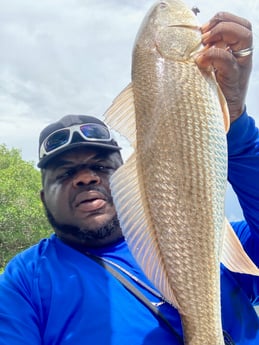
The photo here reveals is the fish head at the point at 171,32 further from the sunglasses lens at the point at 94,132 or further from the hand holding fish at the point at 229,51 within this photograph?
the sunglasses lens at the point at 94,132

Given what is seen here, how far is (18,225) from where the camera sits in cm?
2445

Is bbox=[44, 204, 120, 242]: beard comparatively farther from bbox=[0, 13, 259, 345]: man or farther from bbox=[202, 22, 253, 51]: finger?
bbox=[202, 22, 253, 51]: finger

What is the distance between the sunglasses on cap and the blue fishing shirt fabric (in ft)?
2.23

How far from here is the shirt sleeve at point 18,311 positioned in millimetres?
2242

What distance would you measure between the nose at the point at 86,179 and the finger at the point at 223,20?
1.29 meters

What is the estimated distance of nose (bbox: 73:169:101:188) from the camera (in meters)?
2.81

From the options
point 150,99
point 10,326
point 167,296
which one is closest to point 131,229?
point 167,296

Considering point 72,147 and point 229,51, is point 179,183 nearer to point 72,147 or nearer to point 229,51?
point 229,51

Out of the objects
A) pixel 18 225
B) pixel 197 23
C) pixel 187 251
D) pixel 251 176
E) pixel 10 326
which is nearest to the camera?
pixel 187 251

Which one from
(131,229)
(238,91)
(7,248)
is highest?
(238,91)

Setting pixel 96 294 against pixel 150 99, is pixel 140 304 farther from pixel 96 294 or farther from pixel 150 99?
pixel 150 99

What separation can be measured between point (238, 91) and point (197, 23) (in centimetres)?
29

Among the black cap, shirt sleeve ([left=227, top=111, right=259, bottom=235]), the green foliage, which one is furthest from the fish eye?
the green foliage

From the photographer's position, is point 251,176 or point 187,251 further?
point 251,176
